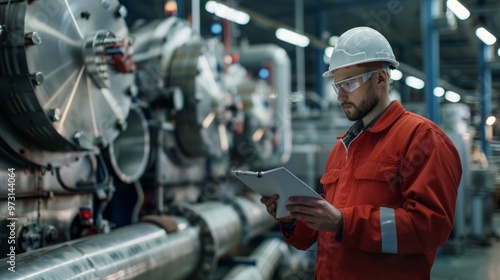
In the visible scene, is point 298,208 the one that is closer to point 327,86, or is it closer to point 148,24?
point 148,24

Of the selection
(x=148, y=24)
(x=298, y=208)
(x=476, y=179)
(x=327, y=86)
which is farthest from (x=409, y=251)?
(x=327, y=86)

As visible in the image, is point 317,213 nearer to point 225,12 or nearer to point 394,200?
point 394,200

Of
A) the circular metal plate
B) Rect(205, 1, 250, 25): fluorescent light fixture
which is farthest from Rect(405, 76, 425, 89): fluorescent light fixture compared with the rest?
Answer: the circular metal plate

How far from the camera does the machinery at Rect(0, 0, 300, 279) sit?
1.63m

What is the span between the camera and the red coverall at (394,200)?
3.43ft

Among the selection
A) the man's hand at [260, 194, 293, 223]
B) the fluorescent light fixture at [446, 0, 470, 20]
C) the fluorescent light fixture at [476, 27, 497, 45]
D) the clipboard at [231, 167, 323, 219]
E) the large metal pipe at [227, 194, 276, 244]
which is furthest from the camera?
the large metal pipe at [227, 194, 276, 244]

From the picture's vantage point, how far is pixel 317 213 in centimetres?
106

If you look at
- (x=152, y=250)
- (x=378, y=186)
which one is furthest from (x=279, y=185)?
(x=152, y=250)

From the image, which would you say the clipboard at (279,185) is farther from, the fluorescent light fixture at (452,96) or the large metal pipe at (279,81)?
the fluorescent light fixture at (452,96)

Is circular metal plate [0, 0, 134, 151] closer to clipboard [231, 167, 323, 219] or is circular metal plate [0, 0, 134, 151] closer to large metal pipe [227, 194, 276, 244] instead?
clipboard [231, 167, 323, 219]

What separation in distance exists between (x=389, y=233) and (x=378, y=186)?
0.13 m

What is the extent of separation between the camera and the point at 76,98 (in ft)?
6.14

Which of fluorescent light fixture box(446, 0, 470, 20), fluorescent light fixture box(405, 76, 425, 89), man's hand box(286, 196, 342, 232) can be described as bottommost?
man's hand box(286, 196, 342, 232)

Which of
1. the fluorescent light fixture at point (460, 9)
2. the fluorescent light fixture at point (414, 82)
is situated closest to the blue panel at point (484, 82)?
the fluorescent light fixture at point (460, 9)
